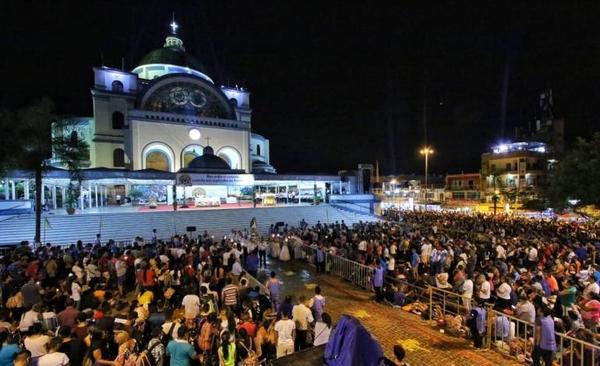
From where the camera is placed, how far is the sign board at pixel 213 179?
83.6ft

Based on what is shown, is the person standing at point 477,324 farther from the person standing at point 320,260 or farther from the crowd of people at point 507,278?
the person standing at point 320,260

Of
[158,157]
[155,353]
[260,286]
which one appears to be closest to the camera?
[155,353]

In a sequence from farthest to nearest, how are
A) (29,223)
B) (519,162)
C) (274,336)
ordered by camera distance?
(519,162)
(29,223)
(274,336)

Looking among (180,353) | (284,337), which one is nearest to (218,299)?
(284,337)

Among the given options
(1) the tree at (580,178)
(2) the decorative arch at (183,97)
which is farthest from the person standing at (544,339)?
(2) the decorative arch at (183,97)

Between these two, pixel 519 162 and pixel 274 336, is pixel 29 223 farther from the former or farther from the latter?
pixel 519 162

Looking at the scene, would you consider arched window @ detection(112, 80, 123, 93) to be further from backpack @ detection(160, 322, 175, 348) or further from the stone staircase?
backpack @ detection(160, 322, 175, 348)

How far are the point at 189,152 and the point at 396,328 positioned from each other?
109 feet

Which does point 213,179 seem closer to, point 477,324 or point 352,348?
point 477,324

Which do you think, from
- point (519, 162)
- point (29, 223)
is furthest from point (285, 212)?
point (519, 162)

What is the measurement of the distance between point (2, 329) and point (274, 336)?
13.3 feet

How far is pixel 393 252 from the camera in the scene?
38.7 ft

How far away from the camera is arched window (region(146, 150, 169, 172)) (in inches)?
1326

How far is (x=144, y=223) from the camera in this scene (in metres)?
19.2
